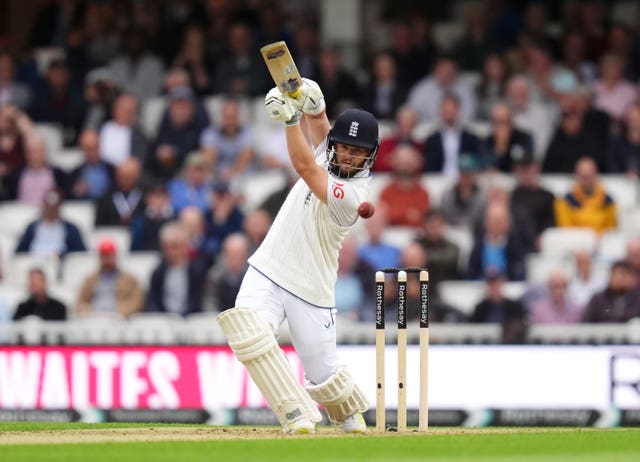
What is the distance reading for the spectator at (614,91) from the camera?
17.3m

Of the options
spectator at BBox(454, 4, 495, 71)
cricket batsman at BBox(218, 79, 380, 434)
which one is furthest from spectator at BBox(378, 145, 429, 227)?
cricket batsman at BBox(218, 79, 380, 434)

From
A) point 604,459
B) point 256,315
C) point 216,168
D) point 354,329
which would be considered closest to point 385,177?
point 216,168

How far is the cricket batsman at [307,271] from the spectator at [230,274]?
16.7 ft

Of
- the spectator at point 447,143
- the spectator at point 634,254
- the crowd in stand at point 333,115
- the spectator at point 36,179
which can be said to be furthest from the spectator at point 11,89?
the spectator at point 634,254

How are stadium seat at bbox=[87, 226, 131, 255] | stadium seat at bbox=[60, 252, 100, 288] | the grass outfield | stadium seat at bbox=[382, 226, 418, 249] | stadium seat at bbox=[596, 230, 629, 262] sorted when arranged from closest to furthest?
the grass outfield → stadium seat at bbox=[596, 230, 629, 262] → stadium seat at bbox=[382, 226, 418, 249] → stadium seat at bbox=[60, 252, 100, 288] → stadium seat at bbox=[87, 226, 131, 255]

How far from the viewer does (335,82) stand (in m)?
17.8

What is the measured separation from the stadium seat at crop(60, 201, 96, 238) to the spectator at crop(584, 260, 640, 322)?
5464mm

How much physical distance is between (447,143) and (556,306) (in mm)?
2611

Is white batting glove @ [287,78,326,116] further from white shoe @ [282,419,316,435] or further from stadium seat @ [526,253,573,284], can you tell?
stadium seat @ [526,253,573,284]

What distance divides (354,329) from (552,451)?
16.8 feet

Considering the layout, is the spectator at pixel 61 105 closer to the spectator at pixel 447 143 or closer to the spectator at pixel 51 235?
the spectator at pixel 51 235

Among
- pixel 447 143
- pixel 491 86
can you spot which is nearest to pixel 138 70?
pixel 447 143

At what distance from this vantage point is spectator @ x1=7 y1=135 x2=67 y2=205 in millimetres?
17203

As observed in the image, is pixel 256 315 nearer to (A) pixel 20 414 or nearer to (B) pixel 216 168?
(A) pixel 20 414
